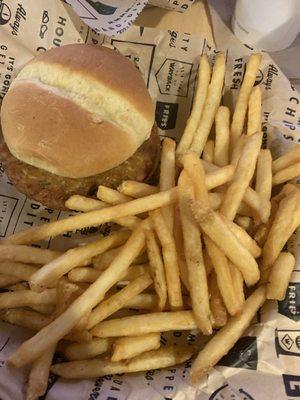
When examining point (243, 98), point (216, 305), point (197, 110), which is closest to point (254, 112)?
point (243, 98)

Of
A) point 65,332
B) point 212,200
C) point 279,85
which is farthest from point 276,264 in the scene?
point 279,85

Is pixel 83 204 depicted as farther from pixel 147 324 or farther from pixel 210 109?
pixel 210 109

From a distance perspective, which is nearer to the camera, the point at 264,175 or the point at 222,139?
the point at 264,175

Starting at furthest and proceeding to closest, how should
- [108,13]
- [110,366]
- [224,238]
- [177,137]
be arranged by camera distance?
[177,137] → [108,13] → [110,366] → [224,238]

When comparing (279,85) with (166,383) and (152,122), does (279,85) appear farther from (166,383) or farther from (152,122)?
(166,383)

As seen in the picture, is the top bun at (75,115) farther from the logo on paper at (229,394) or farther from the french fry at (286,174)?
the logo on paper at (229,394)

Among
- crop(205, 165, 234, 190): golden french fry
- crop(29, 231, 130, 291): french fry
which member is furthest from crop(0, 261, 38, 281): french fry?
crop(205, 165, 234, 190): golden french fry
